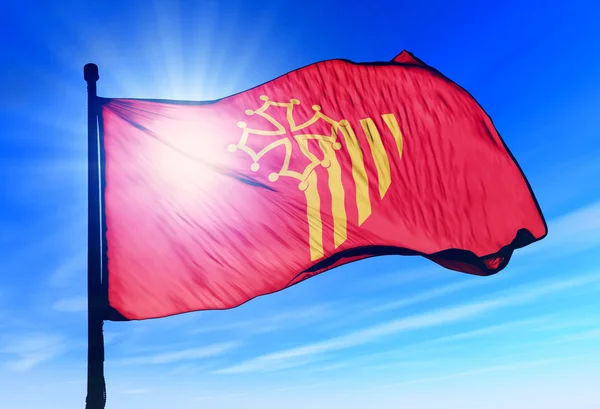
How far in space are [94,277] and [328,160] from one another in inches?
180

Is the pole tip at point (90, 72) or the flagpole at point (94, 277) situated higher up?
the pole tip at point (90, 72)

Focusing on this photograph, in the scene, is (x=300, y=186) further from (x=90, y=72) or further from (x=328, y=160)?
(x=90, y=72)

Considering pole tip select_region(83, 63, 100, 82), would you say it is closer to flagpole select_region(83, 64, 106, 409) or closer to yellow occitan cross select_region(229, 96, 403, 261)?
flagpole select_region(83, 64, 106, 409)

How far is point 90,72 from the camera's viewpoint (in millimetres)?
9758

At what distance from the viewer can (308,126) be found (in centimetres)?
1145

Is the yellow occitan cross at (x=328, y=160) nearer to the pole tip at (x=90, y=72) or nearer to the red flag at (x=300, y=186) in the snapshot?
the red flag at (x=300, y=186)

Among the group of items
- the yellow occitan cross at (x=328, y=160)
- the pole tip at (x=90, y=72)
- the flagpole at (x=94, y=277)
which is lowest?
the flagpole at (x=94, y=277)

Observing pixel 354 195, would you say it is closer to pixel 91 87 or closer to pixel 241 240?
pixel 241 240

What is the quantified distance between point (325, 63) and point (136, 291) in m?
5.57

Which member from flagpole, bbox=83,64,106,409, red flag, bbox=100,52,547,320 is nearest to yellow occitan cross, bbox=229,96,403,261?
red flag, bbox=100,52,547,320

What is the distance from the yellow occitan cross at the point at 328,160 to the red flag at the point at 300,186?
2 cm

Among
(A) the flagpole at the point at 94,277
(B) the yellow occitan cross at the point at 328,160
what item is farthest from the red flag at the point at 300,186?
(A) the flagpole at the point at 94,277

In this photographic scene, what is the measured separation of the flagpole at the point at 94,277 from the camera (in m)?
7.73

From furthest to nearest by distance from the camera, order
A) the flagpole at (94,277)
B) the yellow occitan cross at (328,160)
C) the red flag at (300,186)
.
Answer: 1. the yellow occitan cross at (328,160)
2. the red flag at (300,186)
3. the flagpole at (94,277)
